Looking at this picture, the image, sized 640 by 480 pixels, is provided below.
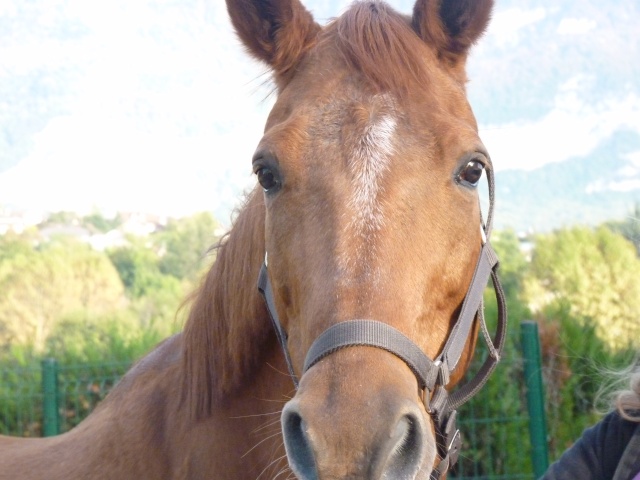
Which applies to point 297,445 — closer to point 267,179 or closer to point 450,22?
point 267,179

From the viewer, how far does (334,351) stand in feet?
5.94

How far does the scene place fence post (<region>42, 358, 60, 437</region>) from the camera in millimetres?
6340

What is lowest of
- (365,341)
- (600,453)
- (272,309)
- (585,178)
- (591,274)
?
(585,178)

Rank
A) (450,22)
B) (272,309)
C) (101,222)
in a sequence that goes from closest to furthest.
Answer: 1. (272,309)
2. (450,22)
3. (101,222)

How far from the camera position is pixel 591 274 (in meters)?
15.2

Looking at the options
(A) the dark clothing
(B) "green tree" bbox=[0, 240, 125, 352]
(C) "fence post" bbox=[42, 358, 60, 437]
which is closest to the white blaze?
(A) the dark clothing

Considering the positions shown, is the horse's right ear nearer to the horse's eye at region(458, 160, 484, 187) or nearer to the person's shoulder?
the horse's eye at region(458, 160, 484, 187)

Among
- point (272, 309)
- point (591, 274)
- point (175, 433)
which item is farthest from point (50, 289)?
point (272, 309)

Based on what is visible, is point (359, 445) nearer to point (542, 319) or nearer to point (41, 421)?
point (542, 319)

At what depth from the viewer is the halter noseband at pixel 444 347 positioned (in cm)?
182

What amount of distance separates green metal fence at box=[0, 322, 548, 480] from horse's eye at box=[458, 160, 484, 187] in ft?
12.0

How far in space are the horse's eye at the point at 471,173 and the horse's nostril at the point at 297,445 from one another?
892 millimetres

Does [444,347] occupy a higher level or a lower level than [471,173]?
lower

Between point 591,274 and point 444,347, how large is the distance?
14.1 m
